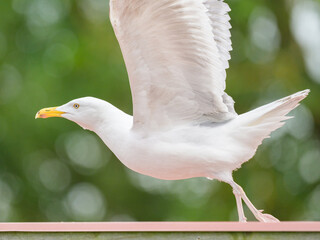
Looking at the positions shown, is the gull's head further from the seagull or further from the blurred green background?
the blurred green background

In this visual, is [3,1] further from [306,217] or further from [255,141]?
[255,141]

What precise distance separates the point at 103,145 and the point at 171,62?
18.6 ft

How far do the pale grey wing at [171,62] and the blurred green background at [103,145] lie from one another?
4.67 metres

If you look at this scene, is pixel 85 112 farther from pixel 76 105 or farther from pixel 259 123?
pixel 259 123

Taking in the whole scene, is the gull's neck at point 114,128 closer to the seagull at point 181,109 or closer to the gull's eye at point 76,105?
the seagull at point 181,109

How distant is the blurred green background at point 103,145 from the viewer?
9.05m

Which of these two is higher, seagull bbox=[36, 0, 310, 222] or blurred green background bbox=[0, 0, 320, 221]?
seagull bbox=[36, 0, 310, 222]

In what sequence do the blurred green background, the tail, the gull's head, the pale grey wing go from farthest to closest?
the blurred green background, the gull's head, the tail, the pale grey wing

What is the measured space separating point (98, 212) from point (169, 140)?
18.5ft

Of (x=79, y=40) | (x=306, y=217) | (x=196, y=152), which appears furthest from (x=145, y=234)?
(x=79, y=40)

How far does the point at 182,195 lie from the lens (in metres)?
9.73

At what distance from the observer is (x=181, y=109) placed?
412 cm

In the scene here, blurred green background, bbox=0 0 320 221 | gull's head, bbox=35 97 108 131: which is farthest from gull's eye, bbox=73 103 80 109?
blurred green background, bbox=0 0 320 221

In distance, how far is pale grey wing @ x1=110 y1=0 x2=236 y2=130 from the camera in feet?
12.6
